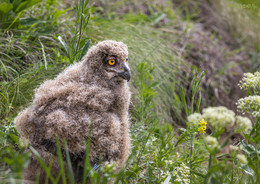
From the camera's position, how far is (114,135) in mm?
2109

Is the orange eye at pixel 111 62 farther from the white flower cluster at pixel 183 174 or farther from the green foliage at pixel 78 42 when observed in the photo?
the white flower cluster at pixel 183 174

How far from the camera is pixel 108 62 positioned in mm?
2318

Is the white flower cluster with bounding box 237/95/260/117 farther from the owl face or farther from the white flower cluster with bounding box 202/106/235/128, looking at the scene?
the owl face

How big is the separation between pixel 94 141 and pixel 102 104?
10.6 inches

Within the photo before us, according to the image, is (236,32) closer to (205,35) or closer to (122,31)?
(205,35)

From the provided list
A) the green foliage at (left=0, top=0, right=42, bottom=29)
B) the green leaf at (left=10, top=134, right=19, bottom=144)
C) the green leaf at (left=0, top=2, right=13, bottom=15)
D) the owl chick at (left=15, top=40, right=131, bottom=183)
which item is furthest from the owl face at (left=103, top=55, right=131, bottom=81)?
the green leaf at (left=0, top=2, right=13, bottom=15)

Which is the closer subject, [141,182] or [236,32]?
[141,182]

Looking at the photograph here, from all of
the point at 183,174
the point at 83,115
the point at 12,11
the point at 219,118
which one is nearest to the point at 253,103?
the point at 219,118

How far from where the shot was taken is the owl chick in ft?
6.53

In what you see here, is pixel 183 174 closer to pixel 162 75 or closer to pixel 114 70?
pixel 114 70

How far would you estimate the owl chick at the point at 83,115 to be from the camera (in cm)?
199

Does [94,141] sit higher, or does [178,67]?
[94,141]

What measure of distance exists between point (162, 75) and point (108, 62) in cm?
216

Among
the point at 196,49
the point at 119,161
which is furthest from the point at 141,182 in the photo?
the point at 196,49
